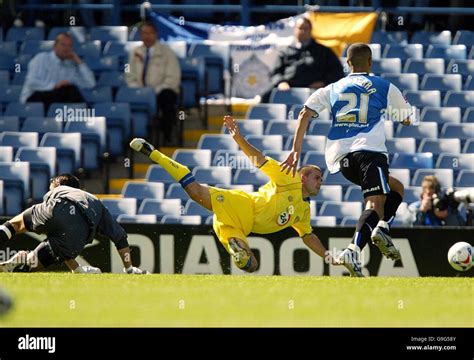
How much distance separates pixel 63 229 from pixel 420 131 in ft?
20.8

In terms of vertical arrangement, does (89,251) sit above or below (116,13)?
below

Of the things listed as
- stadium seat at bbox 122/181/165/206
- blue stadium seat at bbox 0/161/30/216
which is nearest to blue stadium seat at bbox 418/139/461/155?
stadium seat at bbox 122/181/165/206

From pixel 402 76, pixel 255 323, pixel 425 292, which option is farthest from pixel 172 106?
pixel 255 323

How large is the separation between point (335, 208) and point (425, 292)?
19.7ft

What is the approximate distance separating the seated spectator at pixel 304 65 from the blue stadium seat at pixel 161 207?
2.48 m

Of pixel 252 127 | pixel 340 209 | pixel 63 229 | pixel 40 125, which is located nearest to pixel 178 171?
pixel 63 229

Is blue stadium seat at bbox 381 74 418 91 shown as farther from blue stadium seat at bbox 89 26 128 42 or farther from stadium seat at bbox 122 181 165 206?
blue stadium seat at bbox 89 26 128 42

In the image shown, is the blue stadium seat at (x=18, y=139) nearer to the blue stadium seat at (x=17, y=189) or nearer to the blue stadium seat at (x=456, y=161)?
the blue stadium seat at (x=17, y=189)

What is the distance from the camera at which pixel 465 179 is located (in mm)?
18625

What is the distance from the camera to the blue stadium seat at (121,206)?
18.5 meters

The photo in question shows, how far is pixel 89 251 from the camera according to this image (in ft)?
53.4

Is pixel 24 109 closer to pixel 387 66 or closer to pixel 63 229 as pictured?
pixel 387 66

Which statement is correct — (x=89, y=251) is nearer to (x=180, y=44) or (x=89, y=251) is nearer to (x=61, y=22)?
(x=180, y=44)

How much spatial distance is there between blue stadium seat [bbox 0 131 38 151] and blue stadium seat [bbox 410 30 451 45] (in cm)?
519
